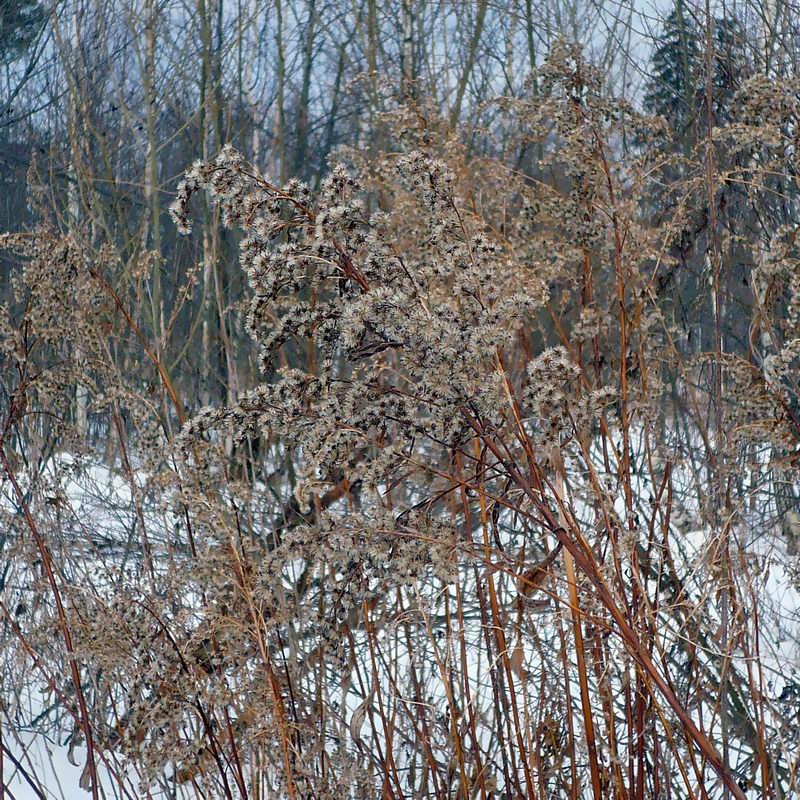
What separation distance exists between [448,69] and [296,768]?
4.31 m

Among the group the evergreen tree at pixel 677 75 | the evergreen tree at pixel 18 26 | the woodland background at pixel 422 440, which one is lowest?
the woodland background at pixel 422 440

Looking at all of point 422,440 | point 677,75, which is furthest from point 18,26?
point 422,440

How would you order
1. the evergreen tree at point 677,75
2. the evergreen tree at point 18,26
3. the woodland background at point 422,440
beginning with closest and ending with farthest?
the woodland background at point 422,440
the evergreen tree at point 677,75
the evergreen tree at point 18,26

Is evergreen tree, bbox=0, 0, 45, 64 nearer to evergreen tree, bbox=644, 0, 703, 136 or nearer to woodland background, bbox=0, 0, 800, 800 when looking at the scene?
woodland background, bbox=0, 0, 800, 800

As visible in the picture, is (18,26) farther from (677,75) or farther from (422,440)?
(422,440)

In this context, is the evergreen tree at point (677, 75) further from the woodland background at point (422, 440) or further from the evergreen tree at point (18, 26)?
the evergreen tree at point (18, 26)

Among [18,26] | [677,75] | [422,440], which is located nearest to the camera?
[422,440]

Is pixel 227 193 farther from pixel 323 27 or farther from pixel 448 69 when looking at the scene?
pixel 448 69

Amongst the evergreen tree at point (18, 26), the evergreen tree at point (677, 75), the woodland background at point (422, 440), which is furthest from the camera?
the evergreen tree at point (18, 26)

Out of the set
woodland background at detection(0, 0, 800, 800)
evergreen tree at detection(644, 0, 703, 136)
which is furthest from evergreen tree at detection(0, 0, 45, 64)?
evergreen tree at detection(644, 0, 703, 136)

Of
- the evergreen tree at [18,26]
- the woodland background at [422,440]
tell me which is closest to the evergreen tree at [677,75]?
the woodland background at [422,440]

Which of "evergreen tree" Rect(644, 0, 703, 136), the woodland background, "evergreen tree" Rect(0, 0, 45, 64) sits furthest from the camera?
"evergreen tree" Rect(0, 0, 45, 64)

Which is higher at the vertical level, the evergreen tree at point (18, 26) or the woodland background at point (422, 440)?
the evergreen tree at point (18, 26)

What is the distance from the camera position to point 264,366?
1209 millimetres
